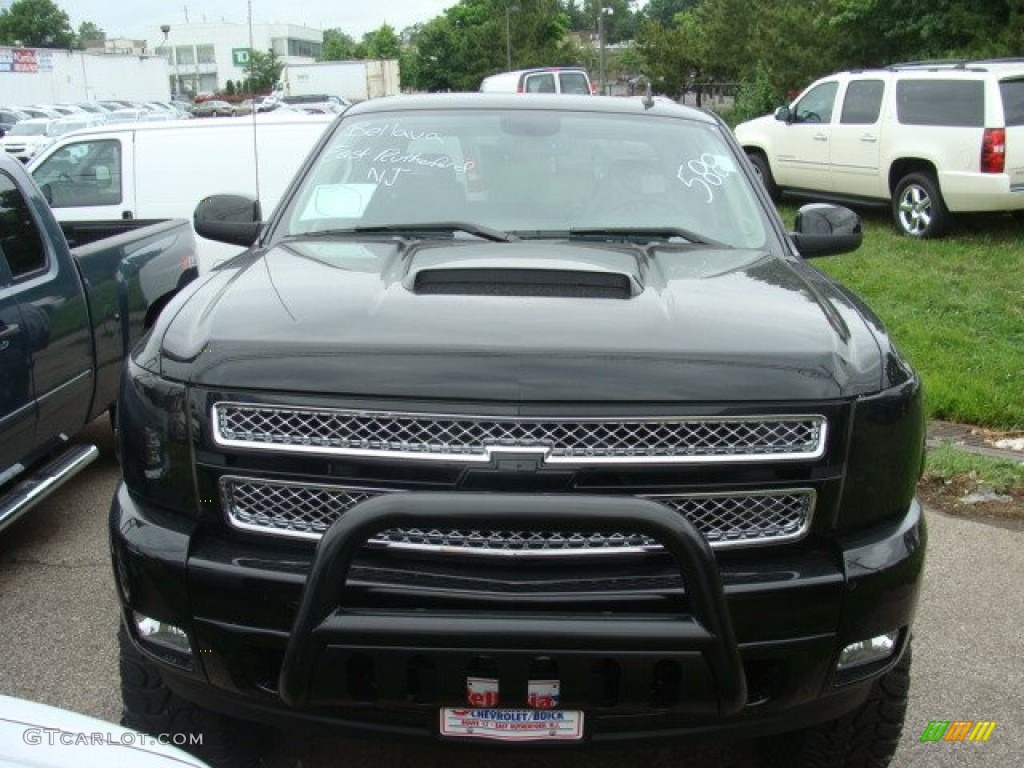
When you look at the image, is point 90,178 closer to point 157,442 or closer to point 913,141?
point 157,442

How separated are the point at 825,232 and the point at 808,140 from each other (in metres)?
11.2

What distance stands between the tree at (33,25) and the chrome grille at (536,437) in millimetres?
112850

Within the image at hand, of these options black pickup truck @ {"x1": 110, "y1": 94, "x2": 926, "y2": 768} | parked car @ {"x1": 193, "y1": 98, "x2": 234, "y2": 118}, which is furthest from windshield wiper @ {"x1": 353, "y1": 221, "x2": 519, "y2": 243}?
parked car @ {"x1": 193, "y1": 98, "x2": 234, "y2": 118}

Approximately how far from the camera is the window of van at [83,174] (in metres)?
9.44

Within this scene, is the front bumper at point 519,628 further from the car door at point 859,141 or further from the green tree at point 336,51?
the green tree at point 336,51

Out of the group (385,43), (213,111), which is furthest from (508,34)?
(385,43)

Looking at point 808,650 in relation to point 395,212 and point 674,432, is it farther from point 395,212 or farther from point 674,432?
point 395,212

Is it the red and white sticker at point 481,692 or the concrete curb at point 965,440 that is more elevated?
the red and white sticker at point 481,692

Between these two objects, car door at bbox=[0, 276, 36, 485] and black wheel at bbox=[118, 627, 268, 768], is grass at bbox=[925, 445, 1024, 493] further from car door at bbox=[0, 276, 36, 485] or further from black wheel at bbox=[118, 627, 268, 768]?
car door at bbox=[0, 276, 36, 485]

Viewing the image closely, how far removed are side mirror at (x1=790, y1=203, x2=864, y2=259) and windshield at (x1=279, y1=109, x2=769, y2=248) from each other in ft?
0.95

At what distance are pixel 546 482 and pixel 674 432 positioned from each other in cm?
30

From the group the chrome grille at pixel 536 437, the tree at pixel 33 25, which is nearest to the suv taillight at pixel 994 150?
the chrome grille at pixel 536 437

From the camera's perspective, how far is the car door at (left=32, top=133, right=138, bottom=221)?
9.33 meters

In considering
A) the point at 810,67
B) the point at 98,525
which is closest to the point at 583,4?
the point at 810,67
